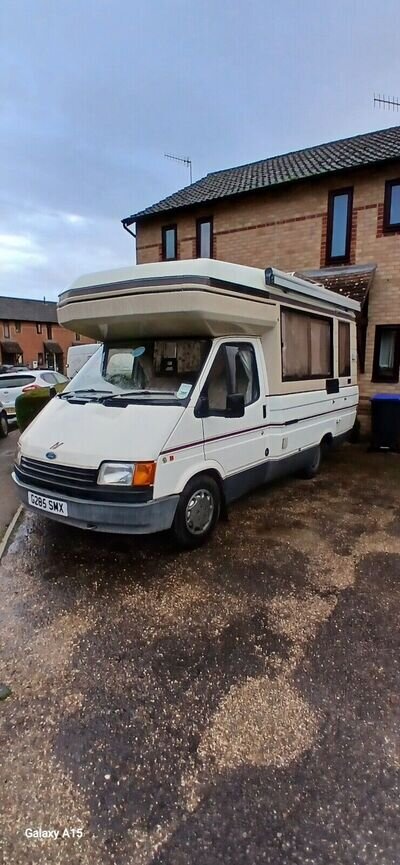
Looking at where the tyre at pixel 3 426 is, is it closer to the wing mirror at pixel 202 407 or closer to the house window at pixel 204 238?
the house window at pixel 204 238

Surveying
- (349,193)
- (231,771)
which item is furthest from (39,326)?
(231,771)

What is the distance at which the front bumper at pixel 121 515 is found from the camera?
3.39 meters

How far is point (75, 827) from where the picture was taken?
5.65 ft

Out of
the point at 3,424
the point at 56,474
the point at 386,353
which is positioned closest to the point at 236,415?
the point at 56,474

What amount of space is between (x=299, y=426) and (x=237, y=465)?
1.46m

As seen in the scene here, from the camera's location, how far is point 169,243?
12.1 m

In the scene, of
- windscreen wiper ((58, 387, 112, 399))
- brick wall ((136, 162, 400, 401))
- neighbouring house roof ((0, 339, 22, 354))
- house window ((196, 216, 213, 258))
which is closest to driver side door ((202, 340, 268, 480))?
windscreen wiper ((58, 387, 112, 399))

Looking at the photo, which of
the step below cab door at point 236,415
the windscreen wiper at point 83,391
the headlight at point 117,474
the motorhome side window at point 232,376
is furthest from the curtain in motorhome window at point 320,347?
the headlight at point 117,474

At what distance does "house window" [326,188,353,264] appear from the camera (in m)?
9.32

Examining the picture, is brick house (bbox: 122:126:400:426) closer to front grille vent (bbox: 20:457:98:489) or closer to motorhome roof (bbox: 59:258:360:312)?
motorhome roof (bbox: 59:258:360:312)

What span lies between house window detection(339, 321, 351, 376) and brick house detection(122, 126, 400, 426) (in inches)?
72.5

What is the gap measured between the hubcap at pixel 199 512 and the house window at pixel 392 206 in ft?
25.4

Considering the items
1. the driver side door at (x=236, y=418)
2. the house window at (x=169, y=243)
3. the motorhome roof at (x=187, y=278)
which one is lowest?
the driver side door at (x=236, y=418)

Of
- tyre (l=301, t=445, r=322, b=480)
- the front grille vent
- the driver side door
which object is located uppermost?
the driver side door
